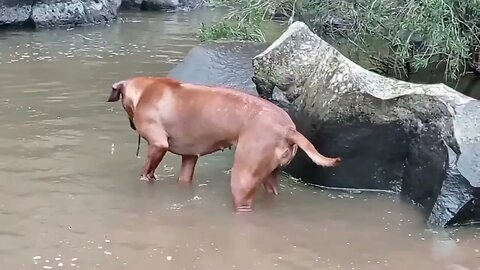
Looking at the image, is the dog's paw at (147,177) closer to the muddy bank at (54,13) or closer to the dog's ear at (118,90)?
the dog's ear at (118,90)

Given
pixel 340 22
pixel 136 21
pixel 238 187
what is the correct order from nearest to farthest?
pixel 238 187
pixel 340 22
pixel 136 21

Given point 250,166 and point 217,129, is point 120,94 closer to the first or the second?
point 217,129

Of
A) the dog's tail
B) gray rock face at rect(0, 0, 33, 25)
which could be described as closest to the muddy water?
the dog's tail

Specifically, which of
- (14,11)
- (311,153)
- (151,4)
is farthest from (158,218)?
(151,4)

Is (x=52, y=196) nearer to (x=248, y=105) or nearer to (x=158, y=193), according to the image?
(x=158, y=193)

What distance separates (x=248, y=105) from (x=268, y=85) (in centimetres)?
112

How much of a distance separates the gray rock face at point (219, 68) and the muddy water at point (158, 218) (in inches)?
38.3

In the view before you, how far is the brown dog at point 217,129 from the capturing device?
605 cm

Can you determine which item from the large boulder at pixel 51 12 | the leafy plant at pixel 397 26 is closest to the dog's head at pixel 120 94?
the leafy plant at pixel 397 26

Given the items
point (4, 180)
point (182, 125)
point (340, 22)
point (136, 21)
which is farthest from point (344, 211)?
point (136, 21)

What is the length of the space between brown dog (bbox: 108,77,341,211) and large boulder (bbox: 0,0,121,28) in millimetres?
12348

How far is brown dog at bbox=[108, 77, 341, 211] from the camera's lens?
6.05 meters

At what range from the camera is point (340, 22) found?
10.2m

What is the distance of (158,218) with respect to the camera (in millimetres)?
6035
